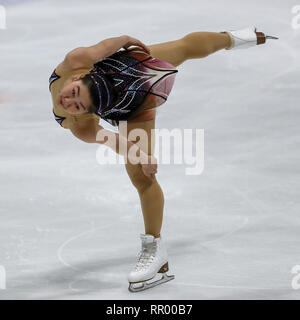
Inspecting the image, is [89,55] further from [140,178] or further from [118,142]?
[140,178]

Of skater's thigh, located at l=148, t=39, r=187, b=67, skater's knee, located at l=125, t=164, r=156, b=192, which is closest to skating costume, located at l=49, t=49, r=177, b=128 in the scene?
skater's thigh, located at l=148, t=39, r=187, b=67

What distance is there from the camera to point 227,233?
3.94 meters

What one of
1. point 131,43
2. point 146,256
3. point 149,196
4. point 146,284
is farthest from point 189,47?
point 146,284

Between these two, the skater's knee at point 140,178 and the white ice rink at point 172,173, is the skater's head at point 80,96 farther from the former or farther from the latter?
the white ice rink at point 172,173

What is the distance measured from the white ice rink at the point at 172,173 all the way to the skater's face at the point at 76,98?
2.68 ft

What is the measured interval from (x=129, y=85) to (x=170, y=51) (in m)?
0.45

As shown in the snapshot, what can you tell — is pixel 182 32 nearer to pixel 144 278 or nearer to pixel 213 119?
pixel 213 119

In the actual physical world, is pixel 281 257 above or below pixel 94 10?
below

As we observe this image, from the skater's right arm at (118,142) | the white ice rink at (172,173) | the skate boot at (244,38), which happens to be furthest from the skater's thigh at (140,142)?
the skate boot at (244,38)

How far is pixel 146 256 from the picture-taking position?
11.1ft
